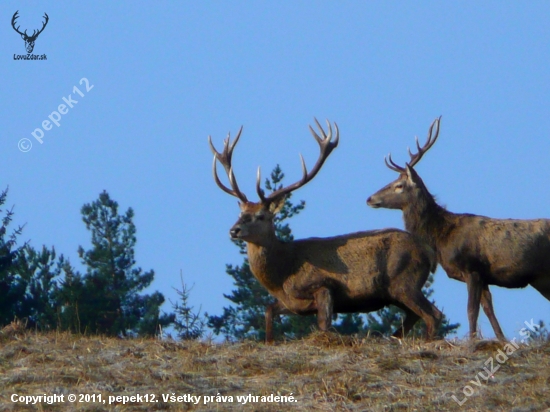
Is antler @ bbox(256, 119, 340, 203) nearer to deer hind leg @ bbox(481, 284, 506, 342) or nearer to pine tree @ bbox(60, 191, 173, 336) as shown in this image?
deer hind leg @ bbox(481, 284, 506, 342)

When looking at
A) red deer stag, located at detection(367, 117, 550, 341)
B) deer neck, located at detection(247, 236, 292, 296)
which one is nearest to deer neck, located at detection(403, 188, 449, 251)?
red deer stag, located at detection(367, 117, 550, 341)

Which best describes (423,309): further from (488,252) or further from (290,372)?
(290,372)

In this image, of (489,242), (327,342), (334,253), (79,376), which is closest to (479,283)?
(489,242)

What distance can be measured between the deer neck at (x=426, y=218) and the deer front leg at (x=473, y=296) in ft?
2.42

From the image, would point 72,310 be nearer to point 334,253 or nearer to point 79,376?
point 334,253

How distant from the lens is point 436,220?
50.9ft

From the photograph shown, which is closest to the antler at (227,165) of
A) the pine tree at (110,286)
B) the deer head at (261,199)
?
the deer head at (261,199)

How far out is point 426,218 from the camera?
51.2ft

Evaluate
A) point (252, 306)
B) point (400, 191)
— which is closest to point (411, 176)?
point (400, 191)

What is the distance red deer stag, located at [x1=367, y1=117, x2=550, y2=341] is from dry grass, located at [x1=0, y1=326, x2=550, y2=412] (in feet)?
9.51

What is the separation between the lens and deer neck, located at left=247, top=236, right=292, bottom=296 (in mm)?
14602

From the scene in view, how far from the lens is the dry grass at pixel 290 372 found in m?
9.97

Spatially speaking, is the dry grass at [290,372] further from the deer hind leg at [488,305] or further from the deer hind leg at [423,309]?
the deer hind leg at [488,305]

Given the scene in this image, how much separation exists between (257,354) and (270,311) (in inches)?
124
